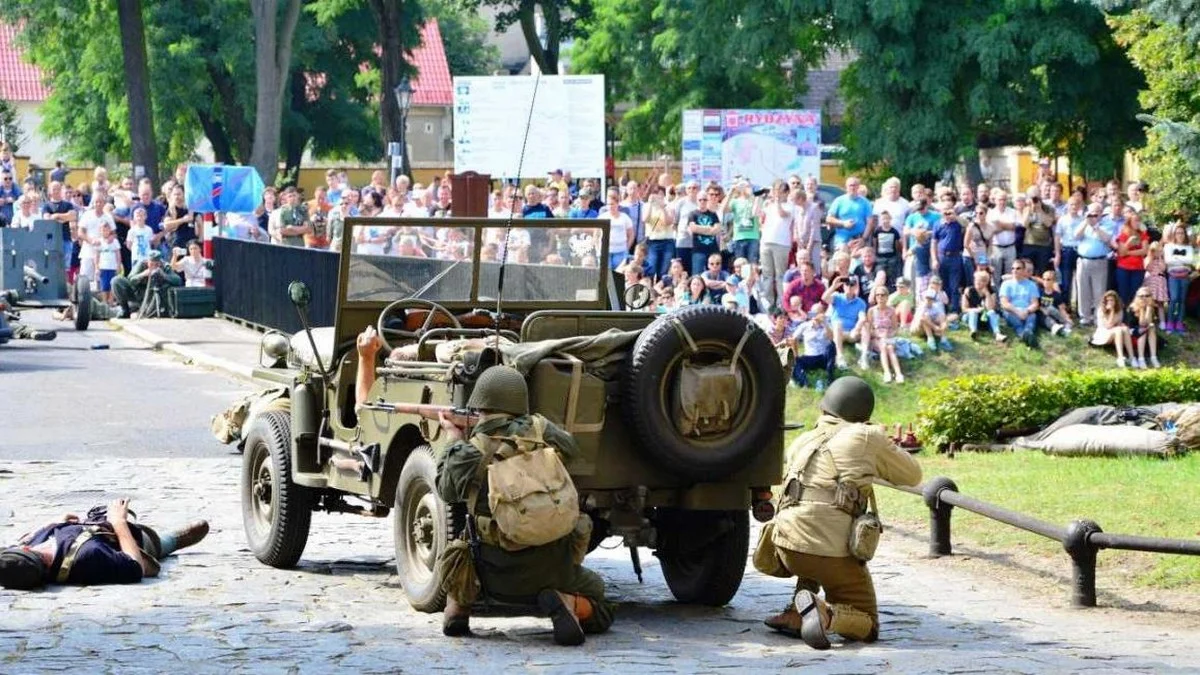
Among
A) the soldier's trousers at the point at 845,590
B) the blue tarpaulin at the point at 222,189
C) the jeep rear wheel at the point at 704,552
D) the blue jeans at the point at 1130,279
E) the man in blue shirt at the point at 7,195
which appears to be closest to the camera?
the soldier's trousers at the point at 845,590

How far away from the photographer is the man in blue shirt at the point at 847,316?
74.8 feet

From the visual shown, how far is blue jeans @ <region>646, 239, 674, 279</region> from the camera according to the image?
83.7 ft

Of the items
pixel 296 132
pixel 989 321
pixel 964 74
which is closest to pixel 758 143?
pixel 989 321

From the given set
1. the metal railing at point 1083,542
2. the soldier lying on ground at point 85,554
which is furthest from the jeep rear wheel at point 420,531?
the metal railing at point 1083,542

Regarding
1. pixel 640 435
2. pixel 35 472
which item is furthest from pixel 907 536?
pixel 35 472

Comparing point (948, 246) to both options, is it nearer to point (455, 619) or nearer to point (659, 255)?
point (659, 255)

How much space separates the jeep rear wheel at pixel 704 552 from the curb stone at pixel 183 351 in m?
12.0

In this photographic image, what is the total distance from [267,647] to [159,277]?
72.1 ft

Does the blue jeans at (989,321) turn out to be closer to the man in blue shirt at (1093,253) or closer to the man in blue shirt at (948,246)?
the man in blue shirt at (948,246)

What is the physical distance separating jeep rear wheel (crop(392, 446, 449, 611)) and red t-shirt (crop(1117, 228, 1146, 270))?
1583cm

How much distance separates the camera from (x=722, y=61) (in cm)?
4672

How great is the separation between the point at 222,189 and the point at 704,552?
2219 centimetres

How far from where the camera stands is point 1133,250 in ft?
79.3

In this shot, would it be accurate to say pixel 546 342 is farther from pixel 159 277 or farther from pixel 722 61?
pixel 722 61
